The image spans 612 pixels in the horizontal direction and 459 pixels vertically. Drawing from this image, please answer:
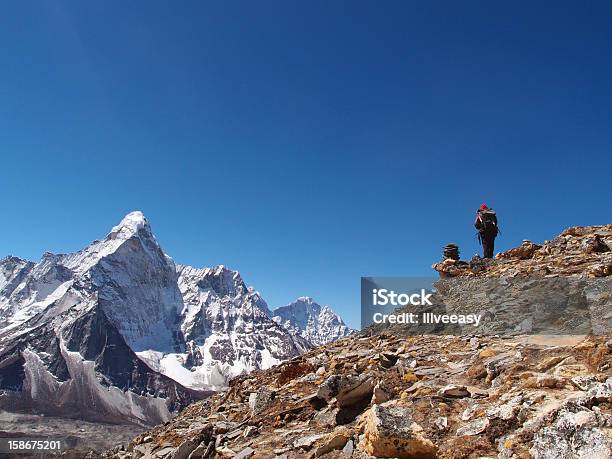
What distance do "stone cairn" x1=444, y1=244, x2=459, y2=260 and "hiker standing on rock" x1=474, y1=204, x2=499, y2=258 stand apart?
6.43ft

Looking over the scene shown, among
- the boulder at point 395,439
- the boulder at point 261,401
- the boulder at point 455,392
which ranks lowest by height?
the boulder at point 395,439

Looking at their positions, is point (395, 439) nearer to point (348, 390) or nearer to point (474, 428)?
point (474, 428)

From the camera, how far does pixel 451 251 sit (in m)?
29.2

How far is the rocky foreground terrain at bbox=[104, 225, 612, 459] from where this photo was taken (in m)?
6.54

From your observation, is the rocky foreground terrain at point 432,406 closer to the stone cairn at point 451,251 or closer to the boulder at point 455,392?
the boulder at point 455,392

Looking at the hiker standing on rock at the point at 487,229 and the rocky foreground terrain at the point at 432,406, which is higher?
the hiker standing on rock at the point at 487,229

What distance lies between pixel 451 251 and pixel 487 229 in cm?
292

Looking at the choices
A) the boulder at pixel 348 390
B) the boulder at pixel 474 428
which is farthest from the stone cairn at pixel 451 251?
the boulder at pixel 474 428

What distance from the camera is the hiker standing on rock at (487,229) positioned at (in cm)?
2919

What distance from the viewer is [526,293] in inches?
696

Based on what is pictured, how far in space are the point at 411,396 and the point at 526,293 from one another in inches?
408

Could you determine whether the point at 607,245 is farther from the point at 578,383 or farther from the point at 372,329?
the point at 578,383

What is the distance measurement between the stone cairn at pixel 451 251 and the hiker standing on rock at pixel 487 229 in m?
1.96

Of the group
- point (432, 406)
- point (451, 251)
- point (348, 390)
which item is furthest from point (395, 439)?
point (451, 251)
